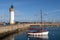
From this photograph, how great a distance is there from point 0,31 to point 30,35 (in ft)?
40.1

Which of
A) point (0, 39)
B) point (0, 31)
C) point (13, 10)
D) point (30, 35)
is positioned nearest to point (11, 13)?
point (13, 10)

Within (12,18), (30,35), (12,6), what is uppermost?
(12,6)

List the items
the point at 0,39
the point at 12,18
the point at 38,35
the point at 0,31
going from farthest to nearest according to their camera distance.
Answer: the point at 12,18 → the point at 38,35 → the point at 0,31 → the point at 0,39

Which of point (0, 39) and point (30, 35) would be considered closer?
point (0, 39)

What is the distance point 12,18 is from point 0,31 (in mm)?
30102

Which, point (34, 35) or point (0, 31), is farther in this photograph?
point (34, 35)

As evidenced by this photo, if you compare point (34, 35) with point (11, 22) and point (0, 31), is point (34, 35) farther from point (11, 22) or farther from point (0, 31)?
point (11, 22)

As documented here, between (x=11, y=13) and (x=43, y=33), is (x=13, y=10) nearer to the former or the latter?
(x=11, y=13)

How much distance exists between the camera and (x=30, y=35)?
53750mm

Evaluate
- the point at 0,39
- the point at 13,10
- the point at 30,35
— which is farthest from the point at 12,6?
the point at 0,39

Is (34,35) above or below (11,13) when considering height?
below

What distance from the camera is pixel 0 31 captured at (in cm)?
4369

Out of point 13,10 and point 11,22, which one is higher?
point 13,10

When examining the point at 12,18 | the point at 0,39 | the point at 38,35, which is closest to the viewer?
the point at 0,39
